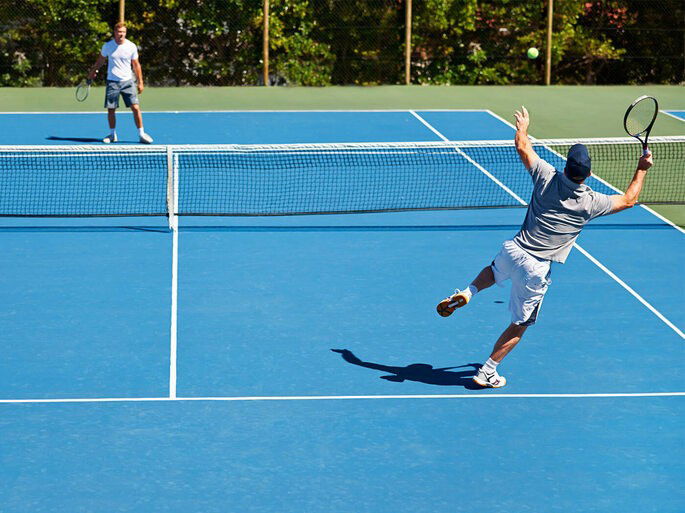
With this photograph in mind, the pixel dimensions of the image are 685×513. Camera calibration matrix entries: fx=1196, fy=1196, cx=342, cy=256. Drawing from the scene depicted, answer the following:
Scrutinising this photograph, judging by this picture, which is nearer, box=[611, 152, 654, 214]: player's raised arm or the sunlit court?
the sunlit court

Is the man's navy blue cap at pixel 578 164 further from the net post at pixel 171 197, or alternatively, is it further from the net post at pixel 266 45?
the net post at pixel 266 45

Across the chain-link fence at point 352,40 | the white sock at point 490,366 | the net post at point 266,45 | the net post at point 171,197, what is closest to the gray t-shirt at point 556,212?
the white sock at point 490,366

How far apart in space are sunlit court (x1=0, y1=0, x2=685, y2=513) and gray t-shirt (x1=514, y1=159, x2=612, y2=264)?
0.13 feet

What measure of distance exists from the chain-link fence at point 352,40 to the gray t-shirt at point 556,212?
61.8ft

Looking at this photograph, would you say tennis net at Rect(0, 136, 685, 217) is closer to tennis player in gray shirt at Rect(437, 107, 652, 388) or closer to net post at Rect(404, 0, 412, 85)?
tennis player in gray shirt at Rect(437, 107, 652, 388)

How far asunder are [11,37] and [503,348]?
65.8ft

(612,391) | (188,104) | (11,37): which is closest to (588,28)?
(188,104)

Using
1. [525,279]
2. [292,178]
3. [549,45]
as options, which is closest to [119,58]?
[292,178]

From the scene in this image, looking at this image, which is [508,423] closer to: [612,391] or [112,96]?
[612,391]

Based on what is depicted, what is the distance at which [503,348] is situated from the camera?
8.98 m

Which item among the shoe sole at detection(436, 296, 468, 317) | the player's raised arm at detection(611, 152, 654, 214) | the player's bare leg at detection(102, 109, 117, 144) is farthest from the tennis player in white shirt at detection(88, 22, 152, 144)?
the player's raised arm at detection(611, 152, 654, 214)

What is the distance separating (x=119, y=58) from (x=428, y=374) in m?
10.5

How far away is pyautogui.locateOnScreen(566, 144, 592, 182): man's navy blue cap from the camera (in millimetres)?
8484

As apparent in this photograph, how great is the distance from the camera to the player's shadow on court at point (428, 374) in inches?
365
